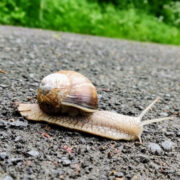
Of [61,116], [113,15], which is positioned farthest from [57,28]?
[61,116]

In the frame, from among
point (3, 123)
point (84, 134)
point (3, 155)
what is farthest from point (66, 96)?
point (3, 155)

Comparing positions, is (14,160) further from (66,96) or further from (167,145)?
(167,145)

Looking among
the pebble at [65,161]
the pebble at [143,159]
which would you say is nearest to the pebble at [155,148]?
the pebble at [143,159]

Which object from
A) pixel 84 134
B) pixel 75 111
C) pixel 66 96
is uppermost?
pixel 66 96

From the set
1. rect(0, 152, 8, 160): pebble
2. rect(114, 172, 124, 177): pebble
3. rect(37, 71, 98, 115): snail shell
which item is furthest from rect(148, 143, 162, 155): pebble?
rect(0, 152, 8, 160): pebble

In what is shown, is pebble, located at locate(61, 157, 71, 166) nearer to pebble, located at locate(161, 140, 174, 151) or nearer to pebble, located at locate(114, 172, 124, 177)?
pebble, located at locate(114, 172, 124, 177)

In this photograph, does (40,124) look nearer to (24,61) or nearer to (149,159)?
(149,159)
